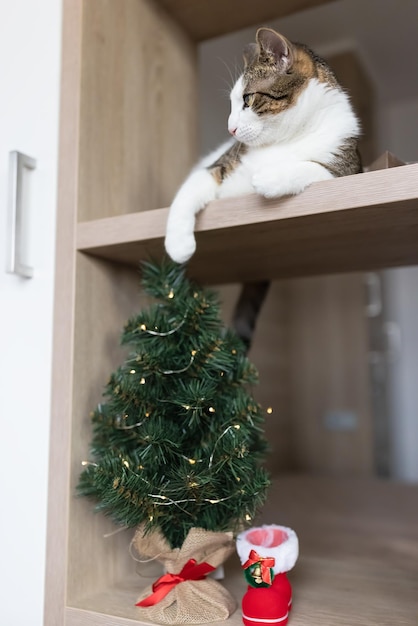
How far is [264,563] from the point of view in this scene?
63 centimetres

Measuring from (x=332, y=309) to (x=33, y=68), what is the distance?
2.13 m

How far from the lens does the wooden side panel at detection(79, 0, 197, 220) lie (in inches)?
32.7

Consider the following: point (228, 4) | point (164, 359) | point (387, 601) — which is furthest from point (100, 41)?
point (387, 601)

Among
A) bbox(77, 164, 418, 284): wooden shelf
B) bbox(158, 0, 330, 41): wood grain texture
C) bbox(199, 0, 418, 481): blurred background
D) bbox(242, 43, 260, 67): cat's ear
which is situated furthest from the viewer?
bbox(199, 0, 418, 481): blurred background

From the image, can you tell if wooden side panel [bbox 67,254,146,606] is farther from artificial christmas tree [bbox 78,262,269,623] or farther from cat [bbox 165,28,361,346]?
cat [bbox 165,28,361,346]

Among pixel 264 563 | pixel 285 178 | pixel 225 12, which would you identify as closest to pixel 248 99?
pixel 285 178

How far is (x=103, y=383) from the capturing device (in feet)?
2.73

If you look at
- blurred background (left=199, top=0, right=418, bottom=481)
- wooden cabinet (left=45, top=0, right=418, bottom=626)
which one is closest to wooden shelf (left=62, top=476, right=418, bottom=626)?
wooden cabinet (left=45, top=0, right=418, bottom=626)

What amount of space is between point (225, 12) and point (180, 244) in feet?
1.89

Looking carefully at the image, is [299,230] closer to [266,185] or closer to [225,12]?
[266,185]

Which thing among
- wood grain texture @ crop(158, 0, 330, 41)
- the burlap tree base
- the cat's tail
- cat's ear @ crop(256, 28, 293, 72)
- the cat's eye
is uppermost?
wood grain texture @ crop(158, 0, 330, 41)

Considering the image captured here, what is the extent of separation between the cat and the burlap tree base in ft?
1.18

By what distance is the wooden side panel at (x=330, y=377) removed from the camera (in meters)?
2.62

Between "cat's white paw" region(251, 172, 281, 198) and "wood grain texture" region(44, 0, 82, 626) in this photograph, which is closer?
"cat's white paw" region(251, 172, 281, 198)
